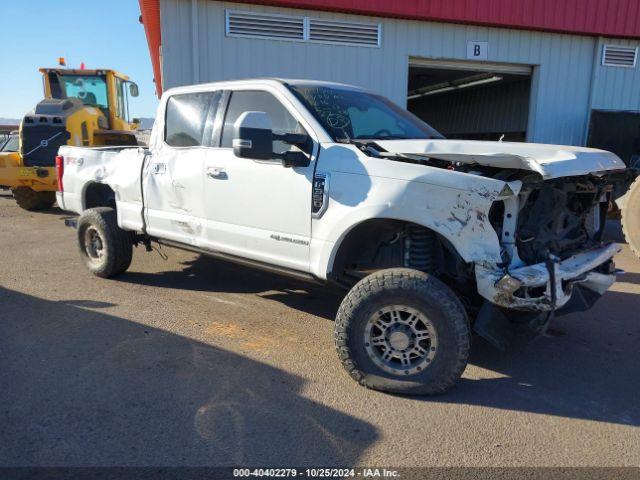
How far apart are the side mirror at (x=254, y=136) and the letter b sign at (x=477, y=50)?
8870 millimetres

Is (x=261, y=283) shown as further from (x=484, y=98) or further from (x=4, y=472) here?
(x=484, y=98)

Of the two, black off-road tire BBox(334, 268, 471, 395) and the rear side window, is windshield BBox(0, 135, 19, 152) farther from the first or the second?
black off-road tire BBox(334, 268, 471, 395)

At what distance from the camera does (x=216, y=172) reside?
443cm

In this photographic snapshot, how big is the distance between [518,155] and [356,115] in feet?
5.07

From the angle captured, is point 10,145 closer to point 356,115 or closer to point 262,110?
point 262,110

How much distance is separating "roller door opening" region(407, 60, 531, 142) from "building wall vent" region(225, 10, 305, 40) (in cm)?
272

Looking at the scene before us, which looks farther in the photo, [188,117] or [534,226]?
[188,117]

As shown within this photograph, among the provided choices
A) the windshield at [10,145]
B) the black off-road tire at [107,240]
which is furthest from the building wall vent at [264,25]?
the windshield at [10,145]

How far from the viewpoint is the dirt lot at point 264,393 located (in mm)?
2795

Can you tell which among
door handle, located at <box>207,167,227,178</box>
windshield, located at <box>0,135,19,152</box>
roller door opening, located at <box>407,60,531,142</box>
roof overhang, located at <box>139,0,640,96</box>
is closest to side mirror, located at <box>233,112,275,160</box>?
door handle, located at <box>207,167,227,178</box>

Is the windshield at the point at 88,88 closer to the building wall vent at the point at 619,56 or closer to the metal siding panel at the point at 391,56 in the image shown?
the metal siding panel at the point at 391,56

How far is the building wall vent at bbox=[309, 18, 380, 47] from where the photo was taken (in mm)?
10328

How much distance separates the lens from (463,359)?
327 cm

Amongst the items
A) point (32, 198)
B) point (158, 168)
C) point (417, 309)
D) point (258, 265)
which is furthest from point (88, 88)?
point (417, 309)
